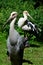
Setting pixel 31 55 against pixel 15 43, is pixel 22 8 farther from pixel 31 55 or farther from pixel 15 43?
pixel 15 43

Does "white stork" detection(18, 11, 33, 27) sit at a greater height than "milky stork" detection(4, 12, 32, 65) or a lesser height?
lesser

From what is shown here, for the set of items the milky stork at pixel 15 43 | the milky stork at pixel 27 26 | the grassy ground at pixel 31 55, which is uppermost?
the milky stork at pixel 15 43

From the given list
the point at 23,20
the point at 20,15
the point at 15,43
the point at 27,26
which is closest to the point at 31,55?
the point at 27,26

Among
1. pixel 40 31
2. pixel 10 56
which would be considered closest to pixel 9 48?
pixel 10 56

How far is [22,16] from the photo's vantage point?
41.8ft

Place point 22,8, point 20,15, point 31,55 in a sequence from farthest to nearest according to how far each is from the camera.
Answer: point 22,8, point 20,15, point 31,55

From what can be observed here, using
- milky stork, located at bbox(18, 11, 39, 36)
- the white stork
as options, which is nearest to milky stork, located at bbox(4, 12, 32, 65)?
milky stork, located at bbox(18, 11, 39, 36)

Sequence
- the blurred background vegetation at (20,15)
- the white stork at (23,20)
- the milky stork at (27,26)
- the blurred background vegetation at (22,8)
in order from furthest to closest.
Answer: the blurred background vegetation at (22,8) < the white stork at (23,20) < the milky stork at (27,26) < the blurred background vegetation at (20,15)

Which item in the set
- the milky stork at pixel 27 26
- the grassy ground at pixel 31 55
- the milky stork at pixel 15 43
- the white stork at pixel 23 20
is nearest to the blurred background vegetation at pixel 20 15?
the grassy ground at pixel 31 55

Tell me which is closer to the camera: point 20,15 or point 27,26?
point 27,26

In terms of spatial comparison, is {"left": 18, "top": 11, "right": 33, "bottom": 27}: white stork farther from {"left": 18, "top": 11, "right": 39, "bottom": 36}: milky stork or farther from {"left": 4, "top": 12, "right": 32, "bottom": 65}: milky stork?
{"left": 4, "top": 12, "right": 32, "bottom": 65}: milky stork

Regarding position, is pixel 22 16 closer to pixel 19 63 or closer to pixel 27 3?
pixel 27 3

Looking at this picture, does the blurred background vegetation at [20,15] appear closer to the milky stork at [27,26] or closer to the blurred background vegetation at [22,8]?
the blurred background vegetation at [22,8]

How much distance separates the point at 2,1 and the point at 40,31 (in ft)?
14.5
